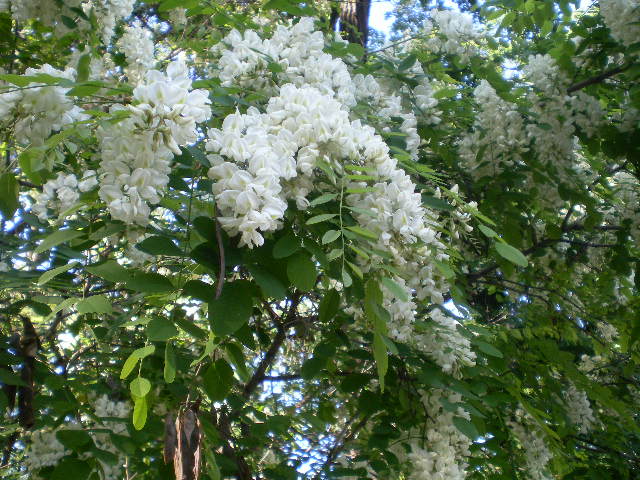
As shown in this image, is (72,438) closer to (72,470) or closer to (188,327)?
(72,470)

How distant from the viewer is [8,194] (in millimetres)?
1484

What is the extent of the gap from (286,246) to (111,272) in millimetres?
417

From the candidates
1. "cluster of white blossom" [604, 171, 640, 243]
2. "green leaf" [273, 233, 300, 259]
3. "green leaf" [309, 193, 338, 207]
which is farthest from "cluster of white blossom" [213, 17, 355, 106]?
"cluster of white blossom" [604, 171, 640, 243]

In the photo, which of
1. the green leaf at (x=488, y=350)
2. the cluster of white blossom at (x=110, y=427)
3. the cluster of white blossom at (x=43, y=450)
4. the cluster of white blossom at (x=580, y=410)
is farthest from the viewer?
the cluster of white blossom at (x=580, y=410)

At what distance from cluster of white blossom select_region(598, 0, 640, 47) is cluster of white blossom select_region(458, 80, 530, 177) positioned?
1.99ft

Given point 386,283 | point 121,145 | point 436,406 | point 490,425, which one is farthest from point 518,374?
point 121,145

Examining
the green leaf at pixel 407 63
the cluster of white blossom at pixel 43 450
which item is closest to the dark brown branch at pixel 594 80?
the green leaf at pixel 407 63

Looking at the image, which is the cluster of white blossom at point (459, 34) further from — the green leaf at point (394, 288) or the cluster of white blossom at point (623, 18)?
the green leaf at point (394, 288)

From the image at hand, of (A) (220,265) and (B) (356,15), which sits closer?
(A) (220,265)

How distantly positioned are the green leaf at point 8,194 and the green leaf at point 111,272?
256 mm

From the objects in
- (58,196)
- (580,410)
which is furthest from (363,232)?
(580,410)

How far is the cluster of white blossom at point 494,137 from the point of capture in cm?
326

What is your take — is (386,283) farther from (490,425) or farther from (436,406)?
(490,425)

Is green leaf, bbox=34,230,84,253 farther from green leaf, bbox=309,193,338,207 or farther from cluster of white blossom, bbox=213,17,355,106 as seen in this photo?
cluster of white blossom, bbox=213,17,355,106
